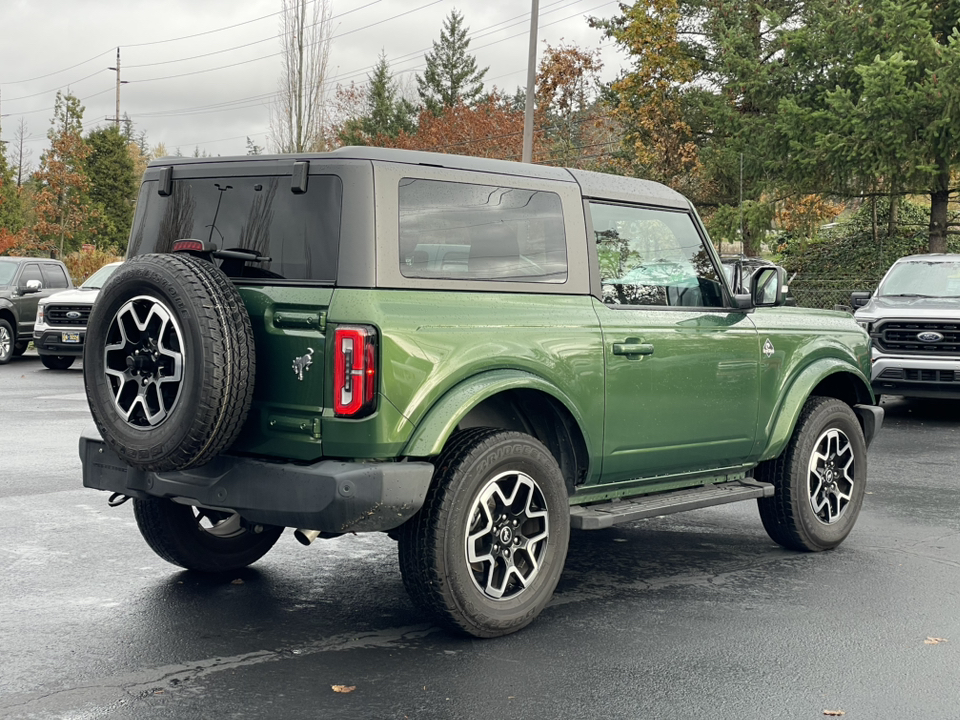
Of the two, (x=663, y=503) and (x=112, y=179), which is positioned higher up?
(x=112, y=179)

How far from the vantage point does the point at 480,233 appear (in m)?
5.16

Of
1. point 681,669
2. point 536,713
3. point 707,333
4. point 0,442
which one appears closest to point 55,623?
point 536,713

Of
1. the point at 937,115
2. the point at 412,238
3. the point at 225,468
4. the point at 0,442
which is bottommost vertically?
the point at 0,442

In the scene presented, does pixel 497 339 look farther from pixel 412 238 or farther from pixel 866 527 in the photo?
pixel 866 527

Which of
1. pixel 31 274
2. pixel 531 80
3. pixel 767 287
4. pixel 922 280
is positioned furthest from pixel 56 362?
pixel 767 287

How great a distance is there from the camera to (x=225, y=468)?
477cm

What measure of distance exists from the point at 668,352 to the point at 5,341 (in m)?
17.7

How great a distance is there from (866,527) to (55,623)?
5.01 m

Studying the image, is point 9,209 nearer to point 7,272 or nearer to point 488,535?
point 7,272

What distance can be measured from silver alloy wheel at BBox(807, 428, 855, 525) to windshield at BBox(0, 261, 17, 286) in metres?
17.5

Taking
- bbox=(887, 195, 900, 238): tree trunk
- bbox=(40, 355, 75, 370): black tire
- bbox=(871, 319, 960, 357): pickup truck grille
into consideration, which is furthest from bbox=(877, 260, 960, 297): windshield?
bbox=(887, 195, 900, 238): tree trunk

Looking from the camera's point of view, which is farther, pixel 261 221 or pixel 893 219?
pixel 893 219

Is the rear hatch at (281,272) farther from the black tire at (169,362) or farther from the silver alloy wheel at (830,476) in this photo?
the silver alloy wheel at (830,476)

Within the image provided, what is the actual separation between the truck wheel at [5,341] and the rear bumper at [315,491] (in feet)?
56.8
